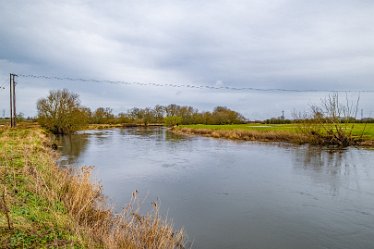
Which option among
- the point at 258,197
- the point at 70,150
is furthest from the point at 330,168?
the point at 70,150

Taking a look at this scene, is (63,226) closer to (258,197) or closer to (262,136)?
(258,197)

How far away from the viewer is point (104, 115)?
275 ft

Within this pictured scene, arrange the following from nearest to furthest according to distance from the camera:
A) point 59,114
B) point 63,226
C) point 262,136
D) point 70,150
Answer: point 63,226
point 70,150
point 262,136
point 59,114

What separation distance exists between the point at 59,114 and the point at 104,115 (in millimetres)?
40347

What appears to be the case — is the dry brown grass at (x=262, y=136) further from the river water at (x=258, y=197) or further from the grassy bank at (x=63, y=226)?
the grassy bank at (x=63, y=226)

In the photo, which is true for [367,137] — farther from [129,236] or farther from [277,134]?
[129,236]

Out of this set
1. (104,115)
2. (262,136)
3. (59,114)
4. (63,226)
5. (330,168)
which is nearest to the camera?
(63,226)

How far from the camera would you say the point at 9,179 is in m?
7.65

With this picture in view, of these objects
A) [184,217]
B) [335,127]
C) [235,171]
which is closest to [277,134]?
[335,127]

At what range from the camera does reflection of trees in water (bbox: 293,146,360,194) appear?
12150 mm

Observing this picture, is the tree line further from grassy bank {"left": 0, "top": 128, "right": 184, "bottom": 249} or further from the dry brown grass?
grassy bank {"left": 0, "top": 128, "right": 184, "bottom": 249}

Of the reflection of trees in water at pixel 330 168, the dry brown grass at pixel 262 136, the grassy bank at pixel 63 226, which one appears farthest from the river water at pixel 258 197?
the dry brown grass at pixel 262 136

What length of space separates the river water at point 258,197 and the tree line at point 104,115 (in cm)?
2883

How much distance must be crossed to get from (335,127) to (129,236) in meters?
24.5
